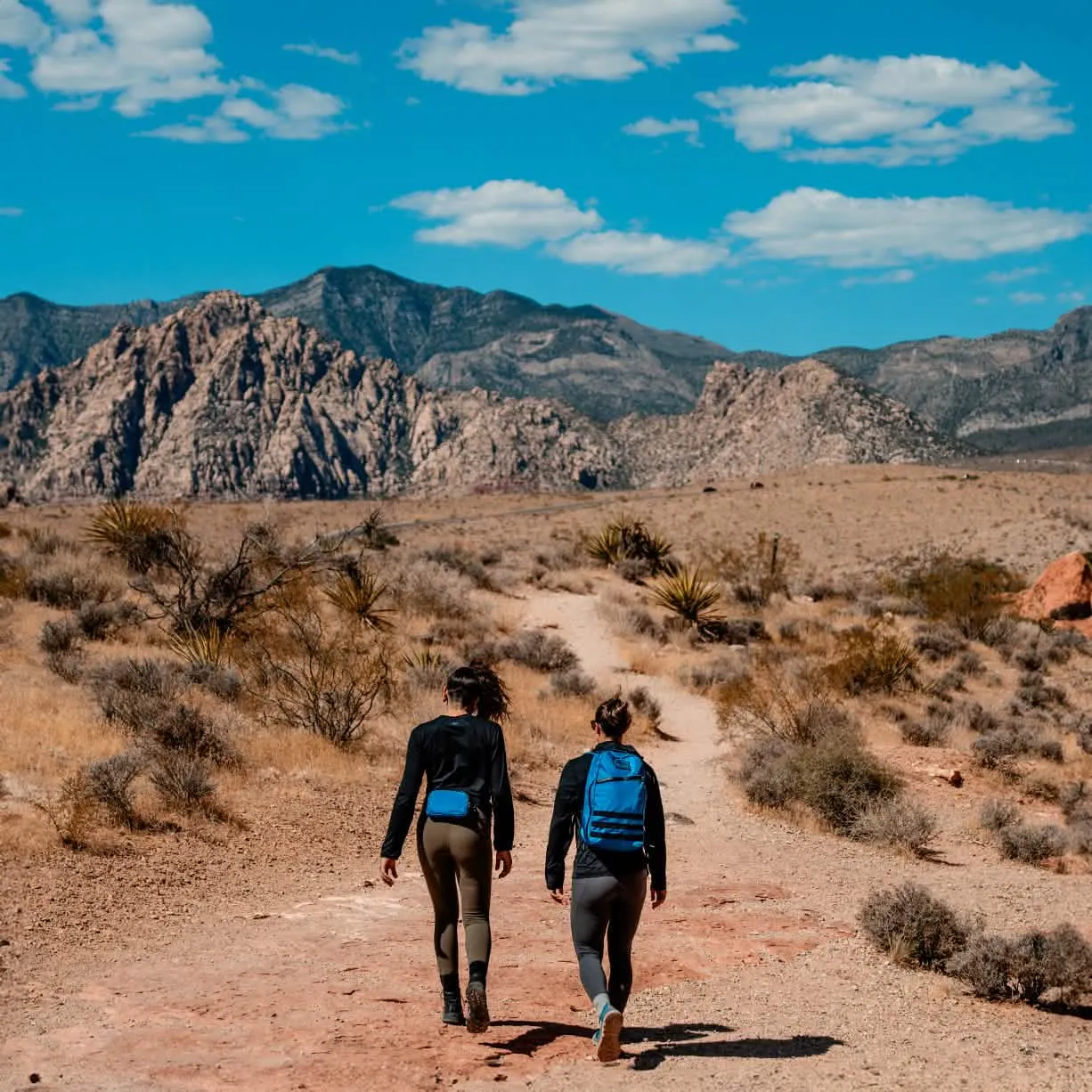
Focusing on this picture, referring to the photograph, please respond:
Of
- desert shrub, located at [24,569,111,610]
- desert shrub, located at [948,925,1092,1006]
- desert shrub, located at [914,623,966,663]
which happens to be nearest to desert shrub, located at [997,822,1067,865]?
desert shrub, located at [948,925,1092,1006]

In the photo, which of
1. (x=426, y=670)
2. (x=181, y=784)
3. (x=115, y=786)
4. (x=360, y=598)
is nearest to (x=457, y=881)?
(x=115, y=786)

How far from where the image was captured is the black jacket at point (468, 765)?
6.26 m

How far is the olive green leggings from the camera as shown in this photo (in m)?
6.20

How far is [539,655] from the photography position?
67.7 feet

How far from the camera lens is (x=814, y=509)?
5350 centimetres

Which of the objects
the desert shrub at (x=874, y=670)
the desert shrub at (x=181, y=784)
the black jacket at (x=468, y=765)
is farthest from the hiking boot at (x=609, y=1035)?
the desert shrub at (x=874, y=670)

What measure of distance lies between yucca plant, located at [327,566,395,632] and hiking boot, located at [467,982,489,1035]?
563 inches

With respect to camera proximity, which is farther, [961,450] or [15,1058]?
[961,450]

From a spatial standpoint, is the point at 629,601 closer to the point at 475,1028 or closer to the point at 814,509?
the point at 475,1028

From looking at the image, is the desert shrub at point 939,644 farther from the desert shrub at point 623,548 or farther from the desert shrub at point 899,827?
the desert shrub at point 899,827

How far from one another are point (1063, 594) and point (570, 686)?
13.8 m

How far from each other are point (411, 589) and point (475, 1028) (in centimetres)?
1836

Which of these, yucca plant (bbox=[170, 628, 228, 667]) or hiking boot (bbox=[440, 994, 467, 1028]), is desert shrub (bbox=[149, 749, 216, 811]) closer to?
yucca plant (bbox=[170, 628, 228, 667])

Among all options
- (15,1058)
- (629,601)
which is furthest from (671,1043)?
(629,601)
